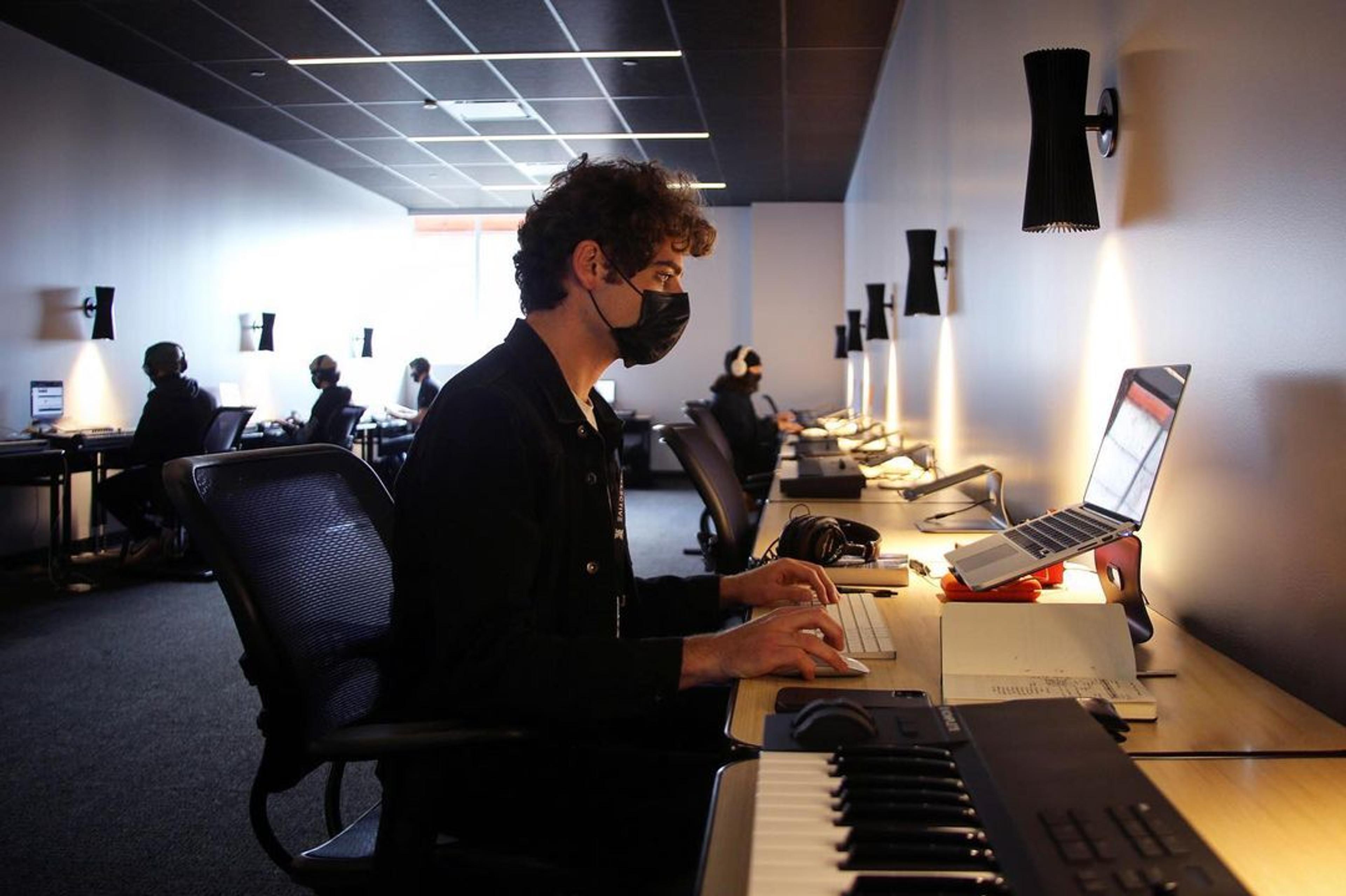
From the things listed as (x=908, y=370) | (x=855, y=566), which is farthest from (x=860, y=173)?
(x=855, y=566)

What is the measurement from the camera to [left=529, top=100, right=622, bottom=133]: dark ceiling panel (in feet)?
24.0

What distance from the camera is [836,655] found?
1275 mm

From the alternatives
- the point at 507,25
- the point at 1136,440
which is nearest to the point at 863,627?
the point at 1136,440

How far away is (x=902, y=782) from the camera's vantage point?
2.49 feet

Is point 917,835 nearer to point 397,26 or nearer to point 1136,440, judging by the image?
point 1136,440

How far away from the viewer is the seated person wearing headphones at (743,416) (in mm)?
6086

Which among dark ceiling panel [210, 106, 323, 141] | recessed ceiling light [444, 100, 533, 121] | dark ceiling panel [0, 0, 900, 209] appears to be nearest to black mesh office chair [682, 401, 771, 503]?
dark ceiling panel [0, 0, 900, 209]

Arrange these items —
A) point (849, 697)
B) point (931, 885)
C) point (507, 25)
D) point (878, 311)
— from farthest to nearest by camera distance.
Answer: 1. point (878, 311)
2. point (507, 25)
3. point (849, 697)
4. point (931, 885)

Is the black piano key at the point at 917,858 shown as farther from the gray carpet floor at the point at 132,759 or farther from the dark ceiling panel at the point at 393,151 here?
the dark ceiling panel at the point at 393,151

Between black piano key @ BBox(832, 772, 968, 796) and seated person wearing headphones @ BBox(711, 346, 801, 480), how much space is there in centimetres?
472

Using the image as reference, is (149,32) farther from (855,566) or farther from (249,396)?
(855,566)

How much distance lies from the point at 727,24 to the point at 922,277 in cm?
222

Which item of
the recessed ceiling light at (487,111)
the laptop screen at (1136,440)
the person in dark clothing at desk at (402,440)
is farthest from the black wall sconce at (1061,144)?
the person in dark clothing at desk at (402,440)

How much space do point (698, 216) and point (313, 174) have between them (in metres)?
8.95
